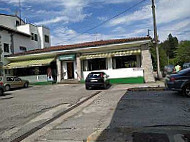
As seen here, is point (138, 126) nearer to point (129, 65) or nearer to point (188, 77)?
point (188, 77)

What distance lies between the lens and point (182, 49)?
2238 inches

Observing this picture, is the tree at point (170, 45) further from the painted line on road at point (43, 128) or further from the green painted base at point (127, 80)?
the painted line on road at point (43, 128)

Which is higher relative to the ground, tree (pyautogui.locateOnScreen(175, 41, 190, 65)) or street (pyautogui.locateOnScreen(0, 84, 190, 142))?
tree (pyautogui.locateOnScreen(175, 41, 190, 65))

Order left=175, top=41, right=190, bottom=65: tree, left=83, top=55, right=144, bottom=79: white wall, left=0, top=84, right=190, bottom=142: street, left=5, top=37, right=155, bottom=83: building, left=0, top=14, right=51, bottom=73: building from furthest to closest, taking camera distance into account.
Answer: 1. left=175, top=41, right=190, bottom=65: tree
2. left=0, top=14, right=51, bottom=73: building
3. left=83, top=55, right=144, bottom=79: white wall
4. left=5, top=37, right=155, bottom=83: building
5. left=0, top=84, right=190, bottom=142: street

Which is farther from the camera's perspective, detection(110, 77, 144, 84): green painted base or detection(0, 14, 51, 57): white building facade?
detection(0, 14, 51, 57): white building facade

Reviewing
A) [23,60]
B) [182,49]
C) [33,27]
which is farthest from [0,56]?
[182,49]

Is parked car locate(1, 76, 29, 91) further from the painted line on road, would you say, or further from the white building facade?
the painted line on road

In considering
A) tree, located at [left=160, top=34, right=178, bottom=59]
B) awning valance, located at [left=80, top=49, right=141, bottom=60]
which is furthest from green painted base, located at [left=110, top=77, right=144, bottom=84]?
tree, located at [left=160, top=34, right=178, bottom=59]

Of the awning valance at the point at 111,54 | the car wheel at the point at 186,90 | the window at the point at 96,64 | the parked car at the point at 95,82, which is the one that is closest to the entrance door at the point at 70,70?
the window at the point at 96,64

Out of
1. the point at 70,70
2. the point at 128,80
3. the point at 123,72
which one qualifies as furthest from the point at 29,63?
the point at 128,80

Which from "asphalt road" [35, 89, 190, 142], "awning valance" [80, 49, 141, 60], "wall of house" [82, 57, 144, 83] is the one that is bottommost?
"asphalt road" [35, 89, 190, 142]

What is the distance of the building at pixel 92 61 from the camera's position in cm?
1886

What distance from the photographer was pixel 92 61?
2152 cm

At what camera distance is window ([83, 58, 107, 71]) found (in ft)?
68.9
